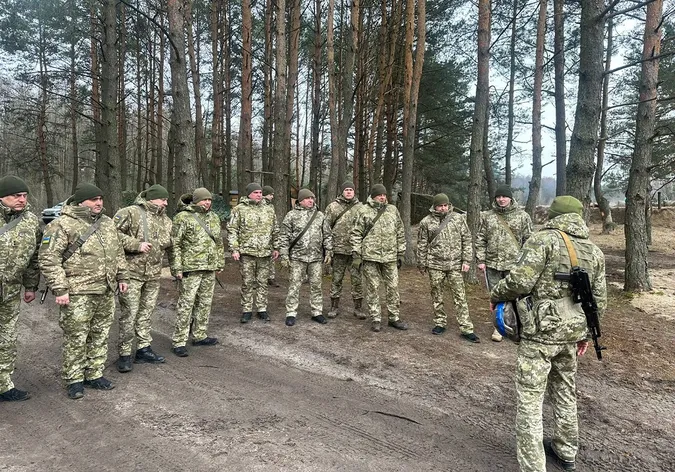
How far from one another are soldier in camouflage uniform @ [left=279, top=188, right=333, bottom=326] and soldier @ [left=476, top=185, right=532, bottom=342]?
245cm

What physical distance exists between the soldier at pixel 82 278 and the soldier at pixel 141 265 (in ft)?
1.48

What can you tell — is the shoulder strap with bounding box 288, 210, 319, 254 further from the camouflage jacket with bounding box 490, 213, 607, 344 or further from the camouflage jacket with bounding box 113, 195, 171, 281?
the camouflage jacket with bounding box 490, 213, 607, 344

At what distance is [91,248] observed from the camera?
4066 millimetres

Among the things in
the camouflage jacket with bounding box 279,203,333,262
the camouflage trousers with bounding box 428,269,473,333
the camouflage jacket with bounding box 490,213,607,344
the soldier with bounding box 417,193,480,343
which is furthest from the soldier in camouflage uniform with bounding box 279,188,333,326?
the camouflage jacket with bounding box 490,213,607,344

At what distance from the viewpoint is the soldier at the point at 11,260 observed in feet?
12.6

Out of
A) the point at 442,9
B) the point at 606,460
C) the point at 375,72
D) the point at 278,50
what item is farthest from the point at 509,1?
the point at 606,460

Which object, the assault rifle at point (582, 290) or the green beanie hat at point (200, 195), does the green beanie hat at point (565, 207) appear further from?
the green beanie hat at point (200, 195)

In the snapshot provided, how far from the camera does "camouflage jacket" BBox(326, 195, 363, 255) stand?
6961mm

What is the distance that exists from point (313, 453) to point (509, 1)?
1625cm

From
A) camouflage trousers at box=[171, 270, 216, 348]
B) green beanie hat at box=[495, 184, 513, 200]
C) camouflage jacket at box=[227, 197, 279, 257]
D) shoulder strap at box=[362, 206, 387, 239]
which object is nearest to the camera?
camouflage trousers at box=[171, 270, 216, 348]

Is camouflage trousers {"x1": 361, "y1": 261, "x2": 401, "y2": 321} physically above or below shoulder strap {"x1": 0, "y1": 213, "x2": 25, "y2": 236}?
below

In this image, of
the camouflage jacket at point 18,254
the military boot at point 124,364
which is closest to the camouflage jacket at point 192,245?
the military boot at point 124,364

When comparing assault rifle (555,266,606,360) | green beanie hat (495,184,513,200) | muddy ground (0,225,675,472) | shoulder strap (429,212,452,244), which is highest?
green beanie hat (495,184,513,200)

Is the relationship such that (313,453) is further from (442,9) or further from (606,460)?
(442,9)
